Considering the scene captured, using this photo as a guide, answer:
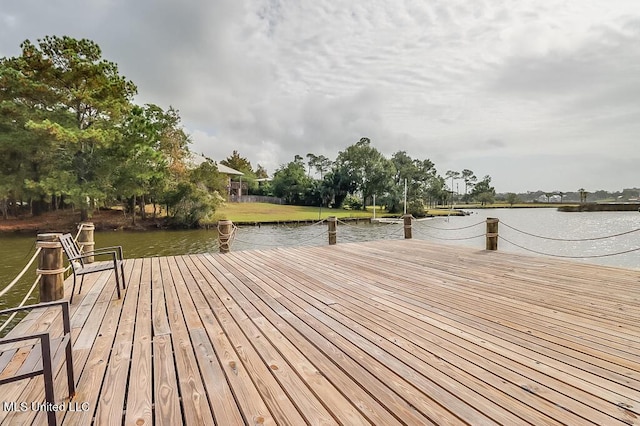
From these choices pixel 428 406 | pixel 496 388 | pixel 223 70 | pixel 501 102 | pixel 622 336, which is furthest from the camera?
pixel 501 102

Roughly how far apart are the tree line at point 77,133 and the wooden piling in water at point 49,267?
15292 millimetres

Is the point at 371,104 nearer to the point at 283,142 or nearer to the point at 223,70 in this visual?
the point at 223,70

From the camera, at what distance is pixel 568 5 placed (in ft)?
23.8

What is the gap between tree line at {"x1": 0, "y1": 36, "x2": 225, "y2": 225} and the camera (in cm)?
1574

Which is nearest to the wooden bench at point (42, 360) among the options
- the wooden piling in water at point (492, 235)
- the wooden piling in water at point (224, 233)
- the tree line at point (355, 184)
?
the wooden piling in water at point (224, 233)

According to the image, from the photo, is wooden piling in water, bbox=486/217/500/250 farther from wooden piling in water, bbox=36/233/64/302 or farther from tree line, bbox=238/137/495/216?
tree line, bbox=238/137/495/216

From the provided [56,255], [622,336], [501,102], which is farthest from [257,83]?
[622,336]

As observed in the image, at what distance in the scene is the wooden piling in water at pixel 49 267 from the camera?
10.6 feet

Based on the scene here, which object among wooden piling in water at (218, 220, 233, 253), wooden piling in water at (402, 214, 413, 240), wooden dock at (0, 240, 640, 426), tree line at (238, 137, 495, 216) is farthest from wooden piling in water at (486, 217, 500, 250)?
tree line at (238, 137, 495, 216)

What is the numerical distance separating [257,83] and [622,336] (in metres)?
14.9

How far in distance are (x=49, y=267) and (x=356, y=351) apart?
3.26 m

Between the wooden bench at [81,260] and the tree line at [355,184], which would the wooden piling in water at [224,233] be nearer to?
the wooden bench at [81,260]

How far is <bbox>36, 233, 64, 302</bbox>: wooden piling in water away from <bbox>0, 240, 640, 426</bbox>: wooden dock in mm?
278

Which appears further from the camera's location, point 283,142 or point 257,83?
point 283,142
